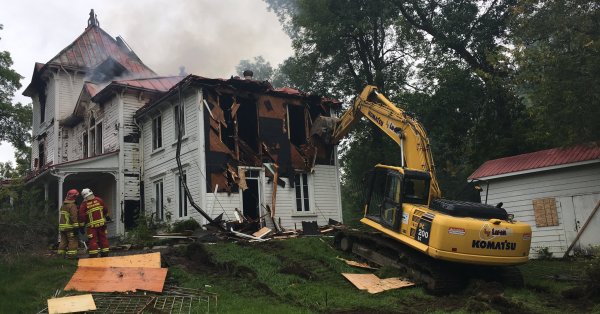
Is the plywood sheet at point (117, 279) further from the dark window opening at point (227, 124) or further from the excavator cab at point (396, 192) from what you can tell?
the dark window opening at point (227, 124)

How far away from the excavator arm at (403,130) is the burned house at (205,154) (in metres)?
3.62

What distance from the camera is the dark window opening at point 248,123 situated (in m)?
18.2

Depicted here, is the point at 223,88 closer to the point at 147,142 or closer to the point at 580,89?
the point at 147,142

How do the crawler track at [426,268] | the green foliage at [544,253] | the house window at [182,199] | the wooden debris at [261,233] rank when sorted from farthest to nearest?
the house window at [182,199] < the wooden debris at [261,233] < the green foliage at [544,253] < the crawler track at [426,268]

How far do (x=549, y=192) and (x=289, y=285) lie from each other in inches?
345

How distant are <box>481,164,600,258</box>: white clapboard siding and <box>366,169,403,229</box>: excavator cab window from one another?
220 inches

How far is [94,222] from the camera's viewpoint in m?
11.8

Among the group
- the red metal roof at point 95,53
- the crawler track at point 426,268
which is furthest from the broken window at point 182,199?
the red metal roof at point 95,53

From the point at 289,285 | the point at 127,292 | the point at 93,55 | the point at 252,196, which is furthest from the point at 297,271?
the point at 93,55

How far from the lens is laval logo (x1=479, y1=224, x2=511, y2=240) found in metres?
9.74

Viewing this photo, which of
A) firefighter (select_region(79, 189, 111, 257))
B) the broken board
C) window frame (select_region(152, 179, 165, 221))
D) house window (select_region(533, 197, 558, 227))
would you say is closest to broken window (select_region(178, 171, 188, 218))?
window frame (select_region(152, 179, 165, 221))

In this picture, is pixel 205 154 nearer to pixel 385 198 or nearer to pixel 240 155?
pixel 240 155

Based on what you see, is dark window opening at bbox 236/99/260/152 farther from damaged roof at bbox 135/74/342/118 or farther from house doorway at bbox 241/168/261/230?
house doorway at bbox 241/168/261/230

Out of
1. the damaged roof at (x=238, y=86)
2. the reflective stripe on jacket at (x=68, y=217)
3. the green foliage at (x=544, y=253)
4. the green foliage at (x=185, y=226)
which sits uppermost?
the damaged roof at (x=238, y=86)
